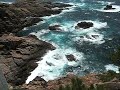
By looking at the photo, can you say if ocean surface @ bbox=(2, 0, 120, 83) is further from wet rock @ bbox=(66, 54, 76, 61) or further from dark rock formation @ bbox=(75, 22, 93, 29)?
dark rock formation @ bbox=(75, 22, 93, 29)

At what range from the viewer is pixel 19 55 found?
41875mm

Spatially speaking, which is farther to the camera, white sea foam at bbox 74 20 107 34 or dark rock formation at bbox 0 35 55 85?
white sea foam at bbox 74 20 107 34

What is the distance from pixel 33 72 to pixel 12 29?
58.6 feet

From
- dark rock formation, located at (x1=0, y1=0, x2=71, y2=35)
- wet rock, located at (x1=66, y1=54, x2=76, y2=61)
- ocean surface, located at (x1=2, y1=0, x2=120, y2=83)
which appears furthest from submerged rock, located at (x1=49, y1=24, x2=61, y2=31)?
wet rock, located at (x1=66, y1=54, x2=76, y2=61)

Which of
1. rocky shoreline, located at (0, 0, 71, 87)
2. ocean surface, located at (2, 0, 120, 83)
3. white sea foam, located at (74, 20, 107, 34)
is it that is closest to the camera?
rocky shoreline, located at (0, 0, 71, 87)

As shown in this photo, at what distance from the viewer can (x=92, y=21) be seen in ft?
194

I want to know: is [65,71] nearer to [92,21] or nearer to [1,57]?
[1,57]

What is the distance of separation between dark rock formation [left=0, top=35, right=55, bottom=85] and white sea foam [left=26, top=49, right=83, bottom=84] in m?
0.83

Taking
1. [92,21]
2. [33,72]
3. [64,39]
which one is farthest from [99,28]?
[33,72]

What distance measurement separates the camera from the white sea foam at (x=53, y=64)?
37850 millimetres

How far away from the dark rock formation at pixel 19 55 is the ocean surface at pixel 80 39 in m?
1.07

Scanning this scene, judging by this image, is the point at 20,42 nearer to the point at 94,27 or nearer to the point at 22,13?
the point at 94,27

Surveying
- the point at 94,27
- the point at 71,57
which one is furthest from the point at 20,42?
the point at 94,27

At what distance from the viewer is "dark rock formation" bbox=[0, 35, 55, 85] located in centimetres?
3759
